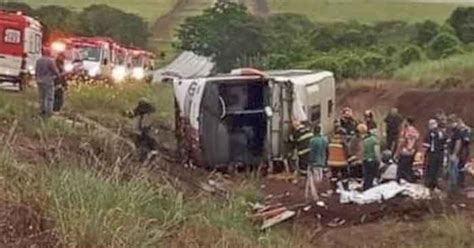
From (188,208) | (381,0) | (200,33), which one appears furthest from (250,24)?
(188,208)

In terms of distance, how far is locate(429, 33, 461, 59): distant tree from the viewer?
50875mm

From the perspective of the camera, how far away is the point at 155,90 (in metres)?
37.1

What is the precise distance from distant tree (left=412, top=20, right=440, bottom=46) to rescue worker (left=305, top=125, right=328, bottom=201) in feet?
129

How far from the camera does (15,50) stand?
2867cm

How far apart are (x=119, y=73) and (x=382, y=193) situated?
22.7 m

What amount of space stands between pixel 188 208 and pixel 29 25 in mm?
21364

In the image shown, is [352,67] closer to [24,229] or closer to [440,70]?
[440,70]

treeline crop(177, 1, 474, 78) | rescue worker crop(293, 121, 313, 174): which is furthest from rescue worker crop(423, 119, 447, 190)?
treeline crop(177, 1, 474, 78)

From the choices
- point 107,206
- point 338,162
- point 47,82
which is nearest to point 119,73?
point 338,162

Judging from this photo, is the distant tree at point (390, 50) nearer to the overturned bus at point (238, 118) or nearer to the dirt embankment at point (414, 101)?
the dirt embankment at point (414, 101)

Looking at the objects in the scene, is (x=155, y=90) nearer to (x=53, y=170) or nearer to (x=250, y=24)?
(x=250, y=24)

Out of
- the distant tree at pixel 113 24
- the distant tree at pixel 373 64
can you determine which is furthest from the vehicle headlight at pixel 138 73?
the distant tree at pixel 113 24

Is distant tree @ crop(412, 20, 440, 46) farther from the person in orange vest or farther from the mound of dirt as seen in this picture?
the mound of dirt

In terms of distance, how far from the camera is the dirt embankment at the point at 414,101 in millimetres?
36594
